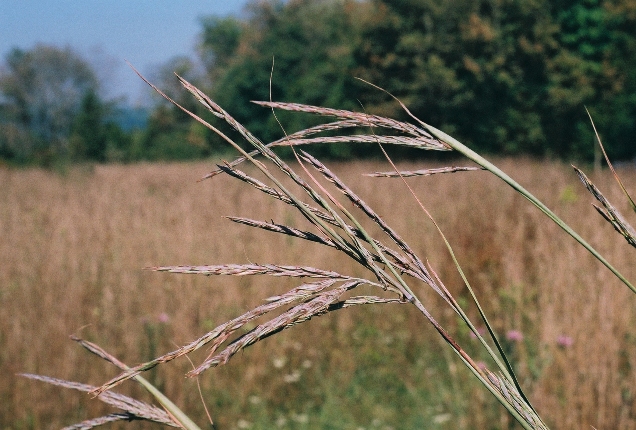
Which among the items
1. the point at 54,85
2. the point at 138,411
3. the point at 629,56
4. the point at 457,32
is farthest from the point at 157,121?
the point at 138,411

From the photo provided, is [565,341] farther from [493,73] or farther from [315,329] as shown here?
[493,73]

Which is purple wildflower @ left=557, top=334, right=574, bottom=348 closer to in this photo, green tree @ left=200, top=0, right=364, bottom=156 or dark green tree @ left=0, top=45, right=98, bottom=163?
green tree @ left=200, top=0, right=364, bottom=156

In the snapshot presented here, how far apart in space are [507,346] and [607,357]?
525 millimetres

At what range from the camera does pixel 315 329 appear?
12.2 feet

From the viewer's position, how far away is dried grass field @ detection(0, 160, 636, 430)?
2295 mm

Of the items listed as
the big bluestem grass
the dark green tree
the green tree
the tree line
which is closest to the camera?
the big bluestem grass

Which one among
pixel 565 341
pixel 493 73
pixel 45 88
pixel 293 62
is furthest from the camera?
pixel 45 88

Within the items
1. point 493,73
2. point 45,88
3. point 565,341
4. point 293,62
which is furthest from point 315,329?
point 45,88

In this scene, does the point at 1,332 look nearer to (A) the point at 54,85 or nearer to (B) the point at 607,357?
(B) the point at 607,357

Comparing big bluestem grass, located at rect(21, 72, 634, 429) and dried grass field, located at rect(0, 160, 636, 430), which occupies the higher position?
big bluestem grass, located at rect(21, 72, 634, 429)

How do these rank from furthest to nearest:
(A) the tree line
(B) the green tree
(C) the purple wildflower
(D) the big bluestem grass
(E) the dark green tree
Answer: (E) the dark green tree
(B) the green tree
(A) the tree line
(C) the purple wildflower
(D) the big bluestem grass

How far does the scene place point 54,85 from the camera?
3309cm

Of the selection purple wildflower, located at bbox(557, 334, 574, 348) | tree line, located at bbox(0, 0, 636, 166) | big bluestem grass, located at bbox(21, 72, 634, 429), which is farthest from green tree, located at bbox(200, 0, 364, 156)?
big bluestem grass, located at bbox(21, 72, 634, 429)

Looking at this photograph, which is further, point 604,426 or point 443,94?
point 443,94
